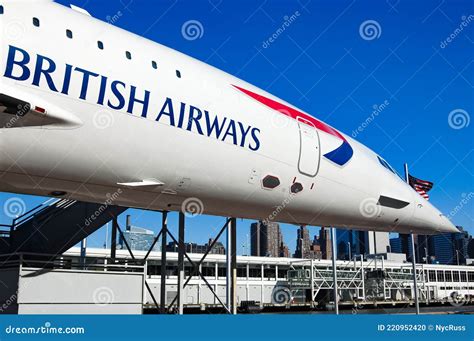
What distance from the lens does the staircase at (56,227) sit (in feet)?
54.9

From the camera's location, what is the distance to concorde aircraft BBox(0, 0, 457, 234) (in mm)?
8078

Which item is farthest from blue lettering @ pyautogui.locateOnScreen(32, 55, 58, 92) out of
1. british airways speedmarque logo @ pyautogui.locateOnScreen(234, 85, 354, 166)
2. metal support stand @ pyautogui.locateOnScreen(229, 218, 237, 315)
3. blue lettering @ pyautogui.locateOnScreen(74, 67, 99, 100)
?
metal support stand @ pyautogui.locateOnScreen(229, 218, 237, 315)

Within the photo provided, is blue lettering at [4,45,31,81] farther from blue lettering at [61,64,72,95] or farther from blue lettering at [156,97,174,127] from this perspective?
blue lettering at [156,97,174,127]

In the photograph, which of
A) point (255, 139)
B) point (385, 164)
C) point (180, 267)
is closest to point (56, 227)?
point (180, 267)

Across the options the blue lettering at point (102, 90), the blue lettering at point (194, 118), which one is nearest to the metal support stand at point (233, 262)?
the blue lettering at point (194, 118)

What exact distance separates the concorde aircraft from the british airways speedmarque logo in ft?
0.13

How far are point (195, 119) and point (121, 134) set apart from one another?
176 cm

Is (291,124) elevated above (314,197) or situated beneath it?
elevated above

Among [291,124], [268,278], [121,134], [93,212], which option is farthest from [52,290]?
[268,278]

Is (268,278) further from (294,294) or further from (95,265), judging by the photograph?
(95,265)

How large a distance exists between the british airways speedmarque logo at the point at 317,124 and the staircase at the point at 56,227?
7678mm

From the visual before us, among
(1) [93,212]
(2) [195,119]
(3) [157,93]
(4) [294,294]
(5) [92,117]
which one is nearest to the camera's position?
(5) [92,117]

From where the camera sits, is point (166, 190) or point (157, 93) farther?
point (166, 190)

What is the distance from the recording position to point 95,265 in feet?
48.9
